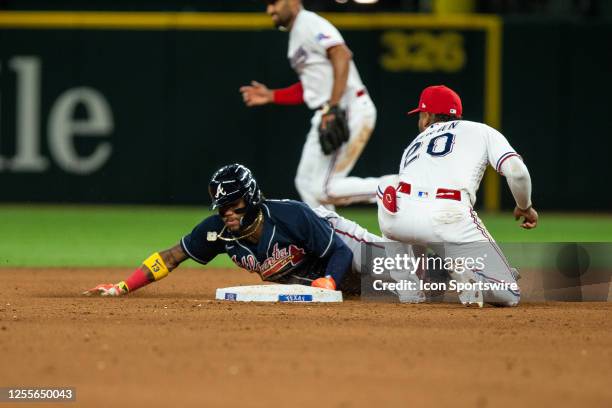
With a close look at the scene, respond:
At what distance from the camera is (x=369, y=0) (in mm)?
17469

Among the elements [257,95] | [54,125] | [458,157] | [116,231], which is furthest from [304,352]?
[54,125]

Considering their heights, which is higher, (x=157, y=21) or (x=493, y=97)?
(x=157, y=21)

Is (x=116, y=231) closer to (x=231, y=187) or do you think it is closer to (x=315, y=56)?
(x=315, y=56)

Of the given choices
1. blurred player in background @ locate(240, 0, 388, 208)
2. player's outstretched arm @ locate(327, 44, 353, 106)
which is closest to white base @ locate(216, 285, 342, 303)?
blurred player in background @ locate(240, 0, 388, 208)

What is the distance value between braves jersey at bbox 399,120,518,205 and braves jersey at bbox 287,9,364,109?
3238mm

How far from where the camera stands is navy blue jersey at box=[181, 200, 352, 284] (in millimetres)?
7516

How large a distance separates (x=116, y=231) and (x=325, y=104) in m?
4.08

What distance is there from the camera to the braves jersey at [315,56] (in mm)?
10570

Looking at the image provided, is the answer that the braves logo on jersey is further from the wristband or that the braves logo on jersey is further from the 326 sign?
the 326 sign

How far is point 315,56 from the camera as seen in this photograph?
35.2 feet

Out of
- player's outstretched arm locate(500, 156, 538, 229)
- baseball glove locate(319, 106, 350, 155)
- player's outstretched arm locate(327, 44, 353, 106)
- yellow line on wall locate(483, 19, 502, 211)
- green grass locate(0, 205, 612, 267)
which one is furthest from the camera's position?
yellow line on wall locate(483, 19, 502, 211)

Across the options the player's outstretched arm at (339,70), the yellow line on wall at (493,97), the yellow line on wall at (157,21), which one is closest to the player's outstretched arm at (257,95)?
the player's outstretched arm at (339,70)

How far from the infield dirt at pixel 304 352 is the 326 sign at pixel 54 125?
9.36m

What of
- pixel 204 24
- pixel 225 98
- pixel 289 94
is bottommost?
pixel 225 98
